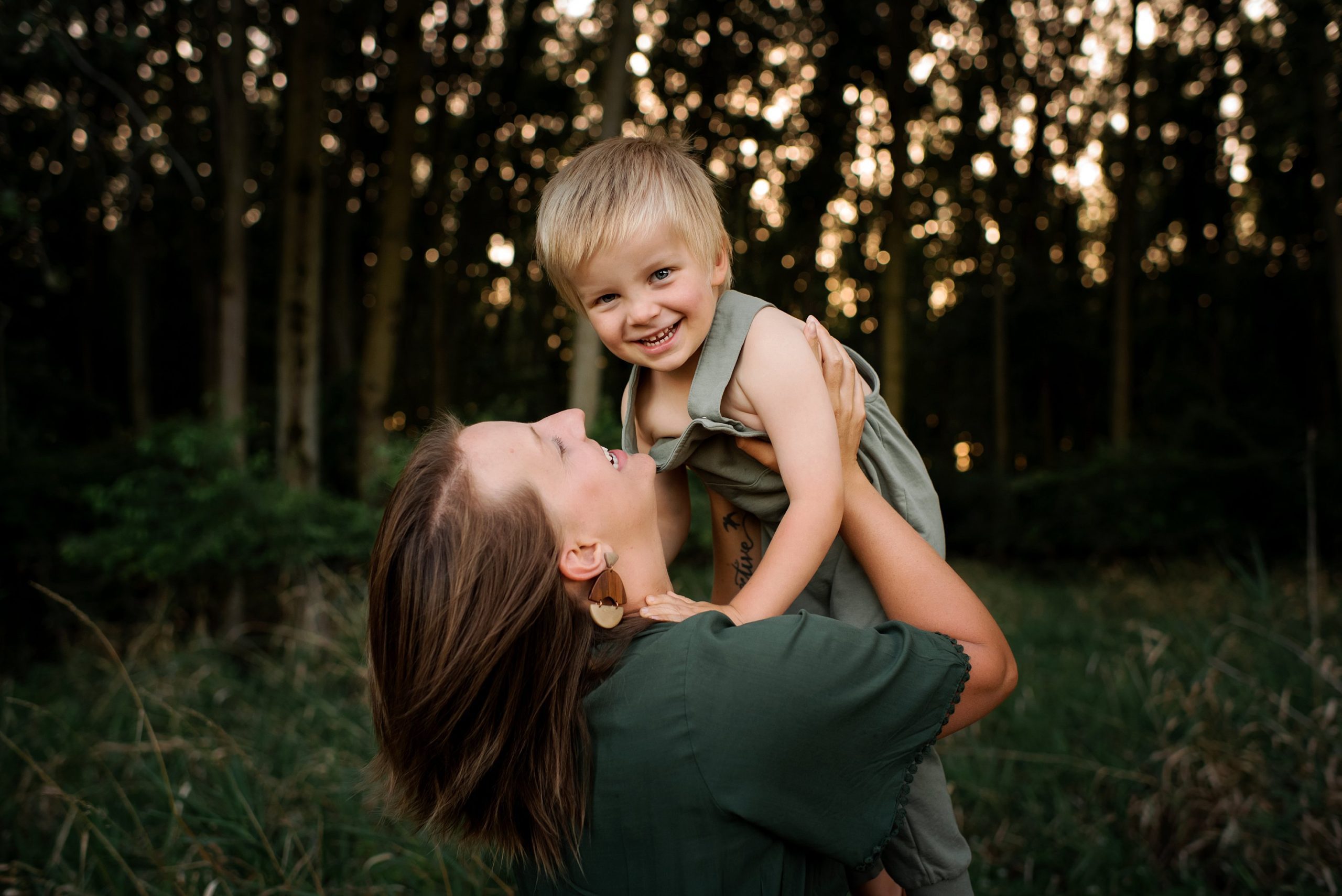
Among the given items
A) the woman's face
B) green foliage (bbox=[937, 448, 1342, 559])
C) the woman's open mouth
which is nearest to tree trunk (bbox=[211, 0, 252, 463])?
the woman's open mouth

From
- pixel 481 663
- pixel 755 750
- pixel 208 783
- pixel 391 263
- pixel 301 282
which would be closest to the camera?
pixel 755 750

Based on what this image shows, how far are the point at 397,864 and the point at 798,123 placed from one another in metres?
14.6

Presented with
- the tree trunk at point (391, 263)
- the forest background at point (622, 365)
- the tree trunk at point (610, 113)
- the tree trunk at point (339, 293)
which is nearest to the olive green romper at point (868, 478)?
the forest background at point (622, 365)

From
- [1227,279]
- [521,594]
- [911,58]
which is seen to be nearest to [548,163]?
[911,58]

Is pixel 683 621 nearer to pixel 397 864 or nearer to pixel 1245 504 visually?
pixel 397 864

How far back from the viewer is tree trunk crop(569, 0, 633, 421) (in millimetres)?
6555

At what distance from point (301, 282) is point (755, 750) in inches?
291

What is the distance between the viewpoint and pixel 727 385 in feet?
5.33

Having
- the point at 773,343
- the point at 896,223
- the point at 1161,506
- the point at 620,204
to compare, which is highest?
the point at 896,223

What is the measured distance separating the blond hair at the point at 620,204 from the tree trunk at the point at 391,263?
6.50 m

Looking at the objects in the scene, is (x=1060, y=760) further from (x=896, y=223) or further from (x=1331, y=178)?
(x=1331, y=178)

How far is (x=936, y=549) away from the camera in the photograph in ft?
5.61

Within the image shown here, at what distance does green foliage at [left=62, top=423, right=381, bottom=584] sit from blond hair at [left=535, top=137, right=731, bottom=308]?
17.4 feet

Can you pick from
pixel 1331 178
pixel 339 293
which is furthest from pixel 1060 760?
pixel 339 293
